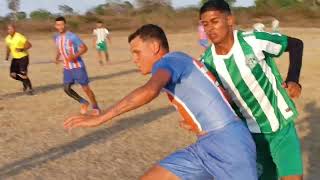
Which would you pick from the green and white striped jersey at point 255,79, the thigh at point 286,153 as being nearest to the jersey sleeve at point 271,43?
the green and white striped jersey at point 255,79

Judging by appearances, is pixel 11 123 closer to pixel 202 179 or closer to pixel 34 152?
pixel 34 152

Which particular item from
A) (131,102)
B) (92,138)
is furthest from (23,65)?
(131,102)

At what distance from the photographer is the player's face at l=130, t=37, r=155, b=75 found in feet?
13.1

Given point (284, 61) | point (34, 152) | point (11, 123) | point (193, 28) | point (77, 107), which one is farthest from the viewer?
point (193, 28)

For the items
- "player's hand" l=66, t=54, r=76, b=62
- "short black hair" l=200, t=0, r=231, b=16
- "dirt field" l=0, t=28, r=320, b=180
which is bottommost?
"dirt field" l=0, t=28, r=320, b=180

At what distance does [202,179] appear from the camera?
420 centimetres

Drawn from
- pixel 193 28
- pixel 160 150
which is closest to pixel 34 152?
pixel 160 150

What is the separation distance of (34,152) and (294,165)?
15.6ft

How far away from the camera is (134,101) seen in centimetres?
360

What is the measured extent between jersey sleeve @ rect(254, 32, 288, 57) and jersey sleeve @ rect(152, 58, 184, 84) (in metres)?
1.11

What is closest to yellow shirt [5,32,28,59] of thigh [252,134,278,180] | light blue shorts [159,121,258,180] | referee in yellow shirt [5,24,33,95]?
referee in yellow shirt [5,24,33,95]

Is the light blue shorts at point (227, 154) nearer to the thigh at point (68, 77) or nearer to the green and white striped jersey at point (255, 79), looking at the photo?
the green and white striped jersey at point (255, 79)

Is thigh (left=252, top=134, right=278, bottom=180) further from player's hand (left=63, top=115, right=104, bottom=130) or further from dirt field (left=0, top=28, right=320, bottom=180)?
dirt field (left=0, top=28, right=320, bottom=180)

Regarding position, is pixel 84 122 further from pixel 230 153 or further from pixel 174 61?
pixel 230 153
